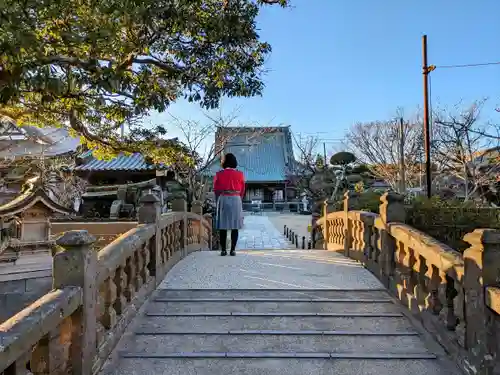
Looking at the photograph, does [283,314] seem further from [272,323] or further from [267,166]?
[267,166]

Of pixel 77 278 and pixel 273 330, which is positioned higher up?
pixel 77 278

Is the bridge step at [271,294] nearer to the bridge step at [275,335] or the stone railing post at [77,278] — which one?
the bridge step at [275,335]

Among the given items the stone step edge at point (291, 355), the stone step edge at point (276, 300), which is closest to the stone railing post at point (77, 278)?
the stone step edge at point (291, 355)

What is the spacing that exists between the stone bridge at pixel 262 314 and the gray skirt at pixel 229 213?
114cm

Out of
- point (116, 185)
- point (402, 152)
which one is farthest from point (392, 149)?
point (116, 185)

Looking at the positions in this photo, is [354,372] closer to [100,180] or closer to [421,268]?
[421,268]

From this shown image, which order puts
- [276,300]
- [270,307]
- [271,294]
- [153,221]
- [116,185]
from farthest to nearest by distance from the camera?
[116,185] → [153,221] → [271,294] → [276,300] → [270,307]

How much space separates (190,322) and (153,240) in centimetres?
128

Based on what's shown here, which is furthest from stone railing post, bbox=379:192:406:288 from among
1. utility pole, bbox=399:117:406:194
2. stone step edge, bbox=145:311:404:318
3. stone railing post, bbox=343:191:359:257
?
utility pole, bbox=399:117:406:194

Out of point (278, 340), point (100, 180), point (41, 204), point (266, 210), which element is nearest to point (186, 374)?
point (278, 340)

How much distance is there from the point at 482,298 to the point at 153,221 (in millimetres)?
3404

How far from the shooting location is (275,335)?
10.6 ft

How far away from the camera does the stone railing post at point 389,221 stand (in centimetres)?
431

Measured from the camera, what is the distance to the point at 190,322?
11.5 ft
